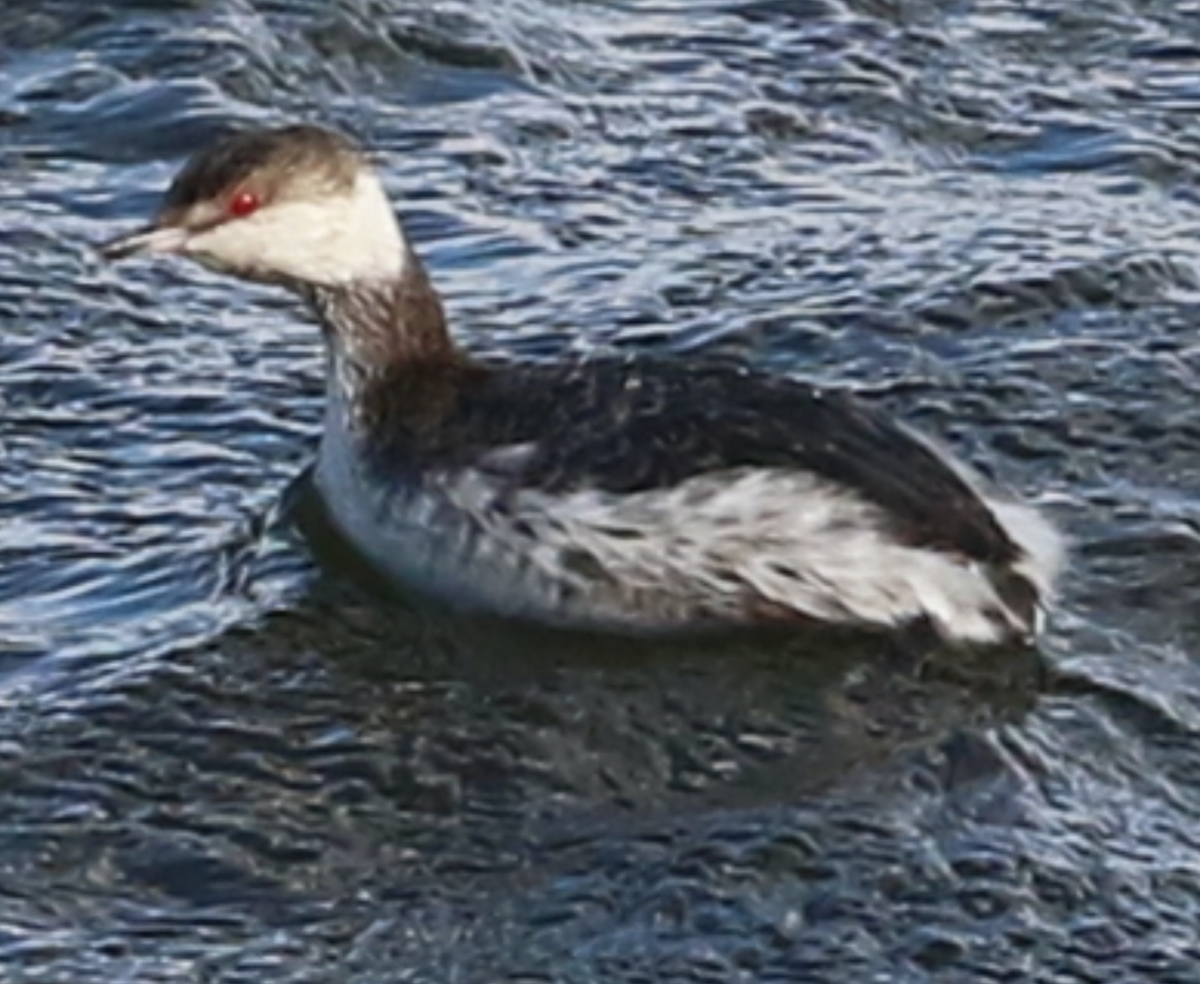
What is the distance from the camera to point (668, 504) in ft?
28.1

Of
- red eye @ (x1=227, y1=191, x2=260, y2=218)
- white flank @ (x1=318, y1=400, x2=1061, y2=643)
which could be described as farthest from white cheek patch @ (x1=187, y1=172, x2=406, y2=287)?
white flank @ (x1=318, y1=400, x2=1061, y2=643)

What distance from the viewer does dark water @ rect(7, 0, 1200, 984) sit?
25.1ft

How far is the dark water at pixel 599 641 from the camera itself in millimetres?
7648

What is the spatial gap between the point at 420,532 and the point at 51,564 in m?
0.71

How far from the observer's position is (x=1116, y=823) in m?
7.90

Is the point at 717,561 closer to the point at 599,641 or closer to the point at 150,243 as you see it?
the point at 599,641

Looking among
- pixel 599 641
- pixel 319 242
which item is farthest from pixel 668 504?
pixel 319 242

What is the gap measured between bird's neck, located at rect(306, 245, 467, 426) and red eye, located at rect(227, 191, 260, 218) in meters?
0.24

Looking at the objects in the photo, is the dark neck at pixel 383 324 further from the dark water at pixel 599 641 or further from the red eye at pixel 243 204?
the dark water at pixel 599 641

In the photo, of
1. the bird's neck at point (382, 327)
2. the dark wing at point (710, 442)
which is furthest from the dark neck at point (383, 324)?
the dark wing at point (710, 442)

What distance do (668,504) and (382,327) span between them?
91cm

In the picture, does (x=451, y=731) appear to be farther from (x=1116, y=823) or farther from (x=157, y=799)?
(x=1116, y=823)

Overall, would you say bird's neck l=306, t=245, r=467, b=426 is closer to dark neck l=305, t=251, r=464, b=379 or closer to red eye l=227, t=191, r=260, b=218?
dark neck l=305, t=251, r=464, b=379

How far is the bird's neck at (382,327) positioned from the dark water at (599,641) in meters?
0.34
